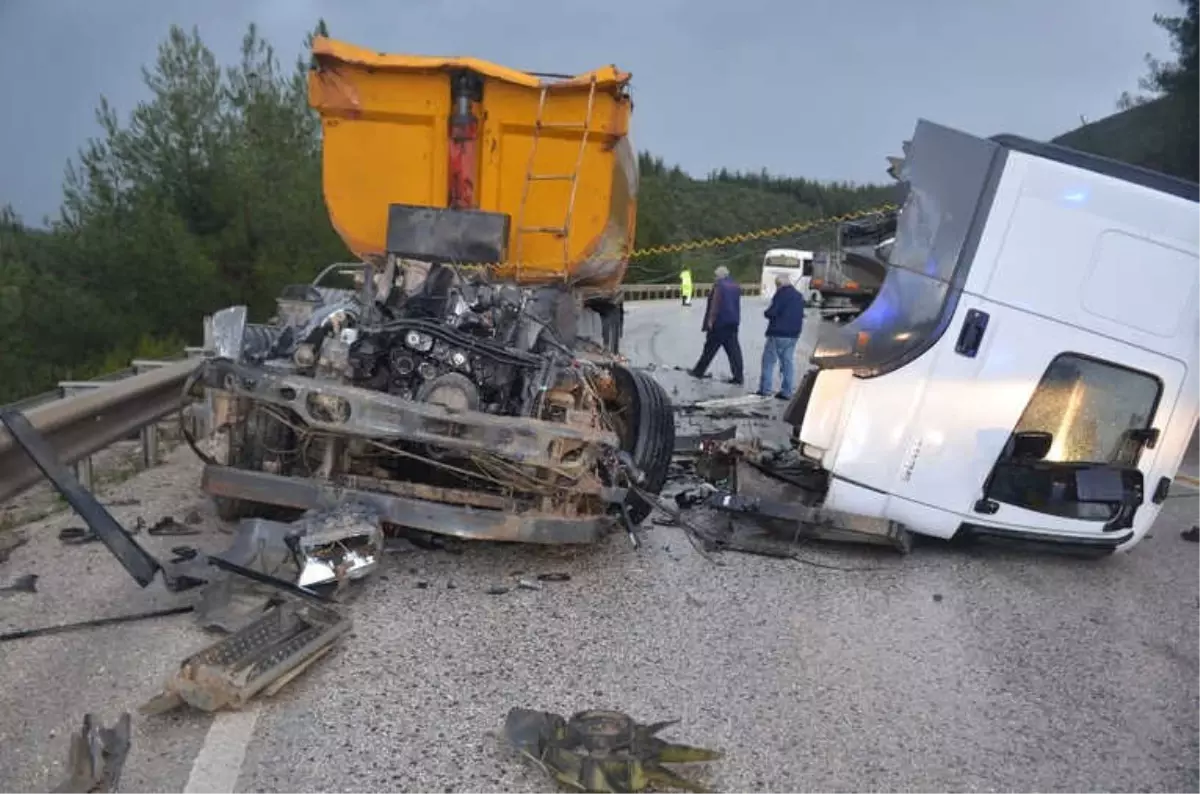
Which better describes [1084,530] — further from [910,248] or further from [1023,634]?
[910,248]

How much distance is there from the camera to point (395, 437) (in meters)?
4.77

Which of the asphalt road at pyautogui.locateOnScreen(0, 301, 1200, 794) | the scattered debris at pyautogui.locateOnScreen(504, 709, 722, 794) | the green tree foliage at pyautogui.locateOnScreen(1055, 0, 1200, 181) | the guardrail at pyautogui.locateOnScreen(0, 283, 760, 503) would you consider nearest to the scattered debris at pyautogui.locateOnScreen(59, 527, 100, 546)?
the asphalt road at pyautogui.locateOnScreen(0, 301, 1200, 794)

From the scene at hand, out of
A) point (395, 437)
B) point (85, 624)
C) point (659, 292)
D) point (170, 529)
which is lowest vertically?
point (659, 292)

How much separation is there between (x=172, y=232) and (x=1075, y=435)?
15003 millimetres

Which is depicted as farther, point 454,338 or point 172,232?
point 172,232

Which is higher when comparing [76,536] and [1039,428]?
[1039,428]

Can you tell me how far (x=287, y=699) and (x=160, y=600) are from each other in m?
1.20

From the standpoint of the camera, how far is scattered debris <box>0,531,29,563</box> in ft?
16.5

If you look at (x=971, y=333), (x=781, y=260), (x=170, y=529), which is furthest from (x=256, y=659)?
(x=781, y=260)

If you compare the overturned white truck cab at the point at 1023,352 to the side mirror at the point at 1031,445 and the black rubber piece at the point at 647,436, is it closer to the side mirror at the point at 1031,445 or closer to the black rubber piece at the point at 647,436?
the side mirror at the point at 1031,445

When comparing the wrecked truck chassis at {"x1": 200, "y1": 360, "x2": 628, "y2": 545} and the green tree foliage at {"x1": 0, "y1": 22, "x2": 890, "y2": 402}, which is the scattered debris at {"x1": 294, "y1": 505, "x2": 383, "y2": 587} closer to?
the wrecked truck chassis at {"x1": 200, "y1": 360, "x2": 628, "y2": 545}

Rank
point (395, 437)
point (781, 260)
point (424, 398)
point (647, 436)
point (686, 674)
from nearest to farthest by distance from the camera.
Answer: point (686, 674) < point (395, 437) < point (424, 398) < point (647, 436) < point (781, 260)

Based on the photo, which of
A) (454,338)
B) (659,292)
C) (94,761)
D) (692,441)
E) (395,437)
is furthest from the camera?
(659,292)

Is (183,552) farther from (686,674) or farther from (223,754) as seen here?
(686,674)
